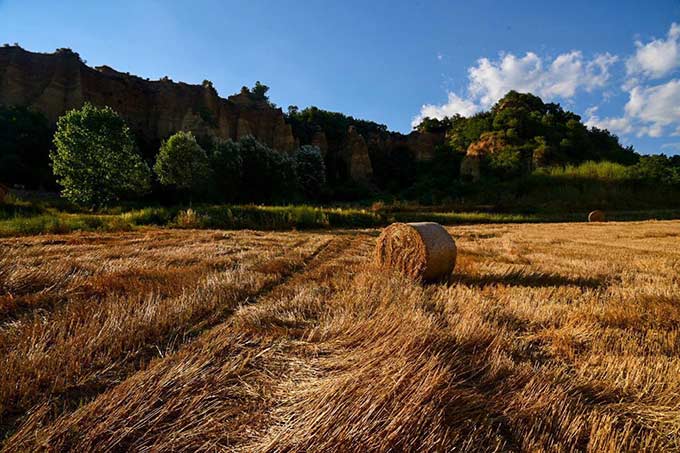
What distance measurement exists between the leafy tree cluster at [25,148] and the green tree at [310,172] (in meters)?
29.6

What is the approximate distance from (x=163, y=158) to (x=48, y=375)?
122 ft

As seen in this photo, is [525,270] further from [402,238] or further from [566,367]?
[566,367]

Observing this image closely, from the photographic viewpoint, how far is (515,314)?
3352mm

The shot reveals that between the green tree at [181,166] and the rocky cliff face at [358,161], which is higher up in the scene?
the rocky cliff face at [358,161]

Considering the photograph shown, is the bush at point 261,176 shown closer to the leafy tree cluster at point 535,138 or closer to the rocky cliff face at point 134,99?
the rocky cliff face at point 134,99

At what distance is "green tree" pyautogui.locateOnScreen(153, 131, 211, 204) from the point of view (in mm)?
33812

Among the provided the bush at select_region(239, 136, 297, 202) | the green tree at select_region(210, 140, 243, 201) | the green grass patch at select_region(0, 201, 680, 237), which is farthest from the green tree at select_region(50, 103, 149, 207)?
the bush at select_region(239, 136, 297, 202)

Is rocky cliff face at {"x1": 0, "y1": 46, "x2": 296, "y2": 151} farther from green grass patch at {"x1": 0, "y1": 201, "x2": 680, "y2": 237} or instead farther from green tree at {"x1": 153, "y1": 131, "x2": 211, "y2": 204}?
green grass patch at {"x1": 0, "y1": 201, "x2": 680, "y2": 237}

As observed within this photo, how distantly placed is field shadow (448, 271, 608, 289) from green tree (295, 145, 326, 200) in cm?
4295

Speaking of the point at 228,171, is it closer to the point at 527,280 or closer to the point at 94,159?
the point at 94,159

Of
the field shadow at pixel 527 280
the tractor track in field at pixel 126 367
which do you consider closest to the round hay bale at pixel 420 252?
the field shadow at pixel 527 280

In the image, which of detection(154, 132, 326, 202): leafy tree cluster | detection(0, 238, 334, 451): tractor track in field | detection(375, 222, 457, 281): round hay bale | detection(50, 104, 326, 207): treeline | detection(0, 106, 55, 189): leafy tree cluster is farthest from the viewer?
detection(0, 106, 55, 189): leafy tree cluster

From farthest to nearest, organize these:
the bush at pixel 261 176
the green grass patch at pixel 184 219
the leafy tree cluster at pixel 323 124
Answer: the leafy tree cluster at pixel 323 124
the bush at pixel 261 176
the green grass patch at pixel 184 219

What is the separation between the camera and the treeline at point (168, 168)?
25078mm
